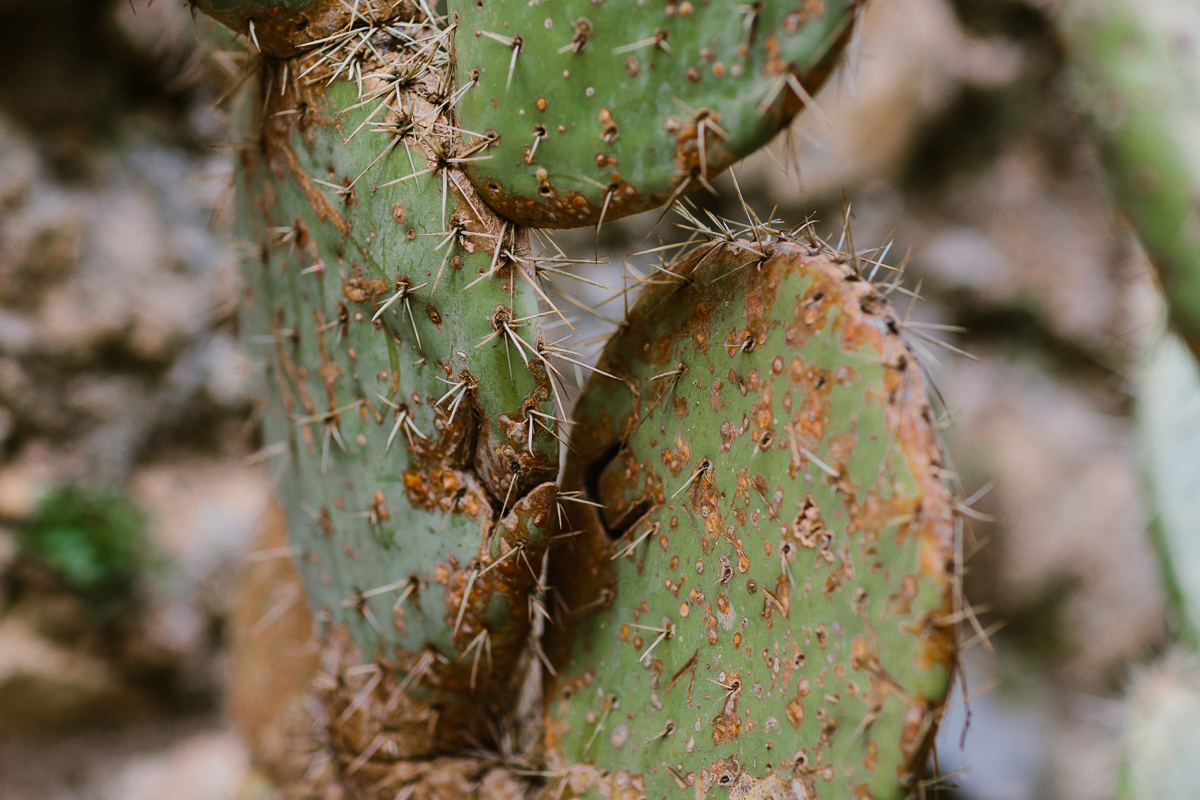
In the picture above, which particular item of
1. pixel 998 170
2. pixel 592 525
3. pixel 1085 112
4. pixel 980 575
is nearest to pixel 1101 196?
pixel 998 170

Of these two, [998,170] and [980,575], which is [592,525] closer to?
[980,575]

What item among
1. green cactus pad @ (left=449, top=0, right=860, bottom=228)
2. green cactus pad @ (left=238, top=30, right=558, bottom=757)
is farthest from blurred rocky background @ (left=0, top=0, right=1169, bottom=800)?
green cactus pad @ (left=449, top=0, right=860, bottom=228)

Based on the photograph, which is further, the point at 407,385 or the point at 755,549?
the point at 407,385

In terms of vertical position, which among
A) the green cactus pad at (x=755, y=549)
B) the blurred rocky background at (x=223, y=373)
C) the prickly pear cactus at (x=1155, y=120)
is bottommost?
the blurred rocky background at (x=223, y=373)

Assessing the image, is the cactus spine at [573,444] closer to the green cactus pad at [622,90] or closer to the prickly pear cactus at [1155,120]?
the green cactus pad at [622,90]

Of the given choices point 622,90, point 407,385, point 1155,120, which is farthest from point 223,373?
point 1155,120

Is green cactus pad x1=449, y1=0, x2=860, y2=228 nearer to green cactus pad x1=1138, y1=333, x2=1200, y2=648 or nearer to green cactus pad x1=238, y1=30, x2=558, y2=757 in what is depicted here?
green cactus pad x1=238, y1=30, x2=558, y2=757

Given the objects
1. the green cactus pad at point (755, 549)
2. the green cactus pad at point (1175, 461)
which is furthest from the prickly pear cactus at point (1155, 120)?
the green cactus pad at point (1175, 461)

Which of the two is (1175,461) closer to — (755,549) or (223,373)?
(755,549)
